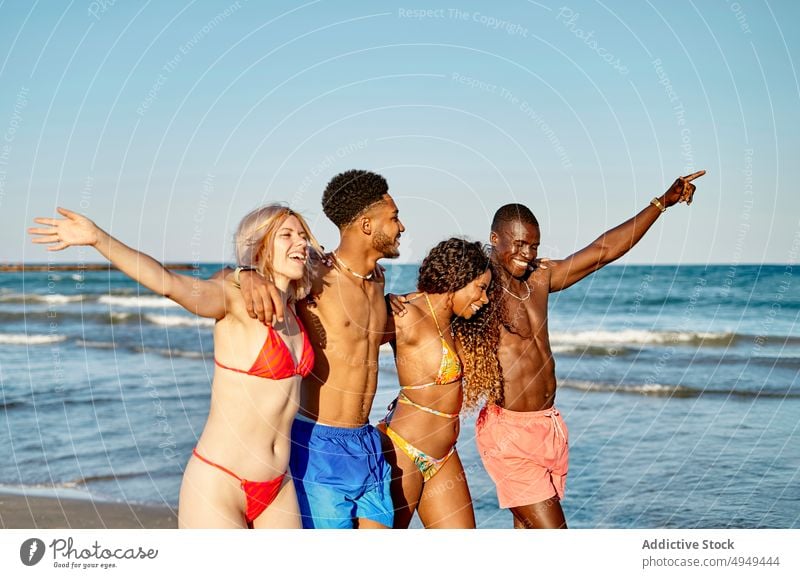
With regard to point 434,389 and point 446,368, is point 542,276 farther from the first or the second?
point 434,389

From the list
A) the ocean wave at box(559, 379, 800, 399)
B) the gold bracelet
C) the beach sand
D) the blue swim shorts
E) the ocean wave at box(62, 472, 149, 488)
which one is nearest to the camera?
the blue swim shorts

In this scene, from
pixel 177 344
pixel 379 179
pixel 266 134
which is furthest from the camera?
pixel 177 344

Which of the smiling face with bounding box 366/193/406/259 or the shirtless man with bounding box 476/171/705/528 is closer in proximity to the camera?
the smiling face with bounding box 366/193/406/259

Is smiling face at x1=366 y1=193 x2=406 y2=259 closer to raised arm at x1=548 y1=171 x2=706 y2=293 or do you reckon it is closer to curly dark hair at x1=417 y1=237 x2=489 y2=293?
curly dark hair at x1=417 y1=237 x2=489 y2=293

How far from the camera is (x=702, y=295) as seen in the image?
118 ft

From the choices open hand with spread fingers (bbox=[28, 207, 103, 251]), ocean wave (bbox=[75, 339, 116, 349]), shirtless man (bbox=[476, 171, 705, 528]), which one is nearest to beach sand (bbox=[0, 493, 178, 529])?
shirtless man (bbox=[476, 171, 705, 528])

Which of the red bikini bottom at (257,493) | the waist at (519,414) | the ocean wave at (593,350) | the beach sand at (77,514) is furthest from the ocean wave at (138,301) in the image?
the red bikini bottom at (257,493)

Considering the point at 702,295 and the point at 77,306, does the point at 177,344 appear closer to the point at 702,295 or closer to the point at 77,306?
the point at 77,306

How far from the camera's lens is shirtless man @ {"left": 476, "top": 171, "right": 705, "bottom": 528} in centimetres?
808

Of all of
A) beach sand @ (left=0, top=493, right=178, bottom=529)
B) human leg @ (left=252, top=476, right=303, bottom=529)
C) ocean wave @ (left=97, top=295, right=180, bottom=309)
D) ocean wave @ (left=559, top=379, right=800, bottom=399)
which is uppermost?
ocean wave @ (left=97, top=295, right=180, bottom=309)

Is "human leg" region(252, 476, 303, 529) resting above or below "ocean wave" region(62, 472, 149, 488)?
above

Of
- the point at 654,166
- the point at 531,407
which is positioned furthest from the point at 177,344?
the point at 531,407

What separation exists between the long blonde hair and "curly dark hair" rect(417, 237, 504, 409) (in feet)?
4.94
